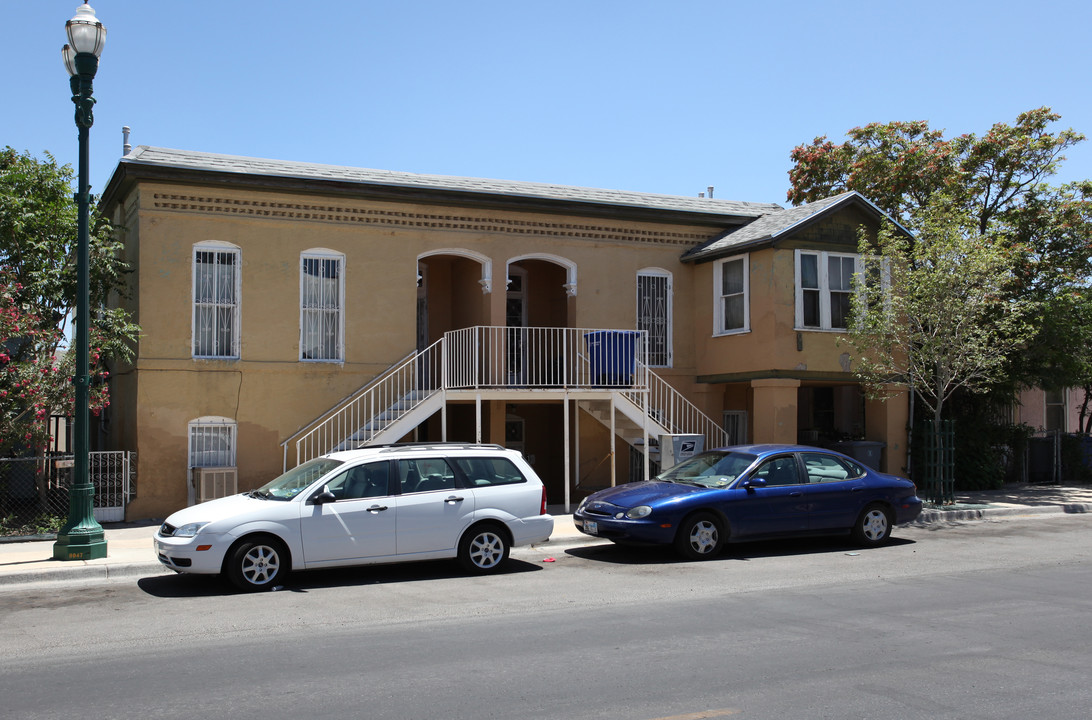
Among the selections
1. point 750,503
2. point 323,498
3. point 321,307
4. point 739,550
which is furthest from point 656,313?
point 323,498

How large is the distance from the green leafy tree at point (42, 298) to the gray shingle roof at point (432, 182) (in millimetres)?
1669

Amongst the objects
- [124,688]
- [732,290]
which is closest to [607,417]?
[732,290]

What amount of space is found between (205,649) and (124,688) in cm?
109

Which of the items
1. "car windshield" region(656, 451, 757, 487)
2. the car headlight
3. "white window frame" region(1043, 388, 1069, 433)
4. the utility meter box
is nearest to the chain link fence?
the car headlight

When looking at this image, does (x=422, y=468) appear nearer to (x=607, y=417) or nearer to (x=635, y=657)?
(x=635, y=657)

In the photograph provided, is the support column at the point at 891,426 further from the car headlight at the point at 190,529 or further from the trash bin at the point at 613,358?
the car headlight at the point at 190,529

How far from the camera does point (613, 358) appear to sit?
17.3 m

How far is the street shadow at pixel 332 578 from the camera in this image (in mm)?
9867

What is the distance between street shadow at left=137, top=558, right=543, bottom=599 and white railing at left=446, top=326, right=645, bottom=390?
5066 millimetres

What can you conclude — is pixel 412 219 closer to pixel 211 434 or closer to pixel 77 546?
pixel 211 434

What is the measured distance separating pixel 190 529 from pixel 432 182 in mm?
10086

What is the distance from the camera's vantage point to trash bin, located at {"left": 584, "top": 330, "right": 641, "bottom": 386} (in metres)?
17.2

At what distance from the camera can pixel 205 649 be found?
7.27 metres

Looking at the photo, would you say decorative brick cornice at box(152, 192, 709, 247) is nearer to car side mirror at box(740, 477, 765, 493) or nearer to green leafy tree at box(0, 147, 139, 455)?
green leafy tree at box(0, 147, 139, 455)
